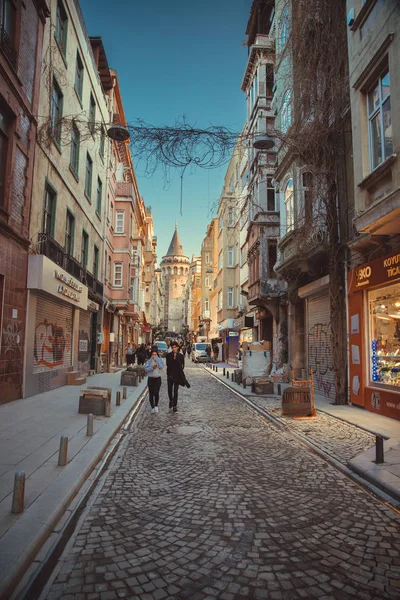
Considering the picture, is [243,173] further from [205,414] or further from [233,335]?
[205,414]

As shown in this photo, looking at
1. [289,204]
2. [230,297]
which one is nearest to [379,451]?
[289,204]

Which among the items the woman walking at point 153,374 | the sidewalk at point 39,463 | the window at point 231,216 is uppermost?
the window at point 231,216

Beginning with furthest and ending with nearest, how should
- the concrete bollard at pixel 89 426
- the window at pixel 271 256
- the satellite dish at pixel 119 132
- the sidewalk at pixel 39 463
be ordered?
the window at pixel 271 256, the satellite dish at pixel 119 132, the concrete bollard at pixel 89 426, the sidewalk at pixel 39 463

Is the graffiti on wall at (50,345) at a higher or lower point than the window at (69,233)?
lower

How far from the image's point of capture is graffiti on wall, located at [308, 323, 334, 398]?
14977mm

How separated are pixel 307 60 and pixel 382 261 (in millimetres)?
6564

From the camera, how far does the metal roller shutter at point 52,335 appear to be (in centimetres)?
1397

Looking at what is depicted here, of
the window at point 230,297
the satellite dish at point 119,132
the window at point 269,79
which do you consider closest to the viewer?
the satellite dish at point 119,132

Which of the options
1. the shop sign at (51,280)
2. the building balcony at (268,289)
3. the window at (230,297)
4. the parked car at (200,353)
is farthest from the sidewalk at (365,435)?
the parked car at (200,353)

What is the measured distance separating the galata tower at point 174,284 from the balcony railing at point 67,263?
344ft

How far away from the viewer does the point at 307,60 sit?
12445 millimetres

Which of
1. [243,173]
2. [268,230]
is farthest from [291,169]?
[243,173]

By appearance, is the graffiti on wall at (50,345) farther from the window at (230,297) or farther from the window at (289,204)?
the window at (230,297)

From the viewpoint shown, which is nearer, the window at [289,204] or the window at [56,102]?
the window at [56,102]
